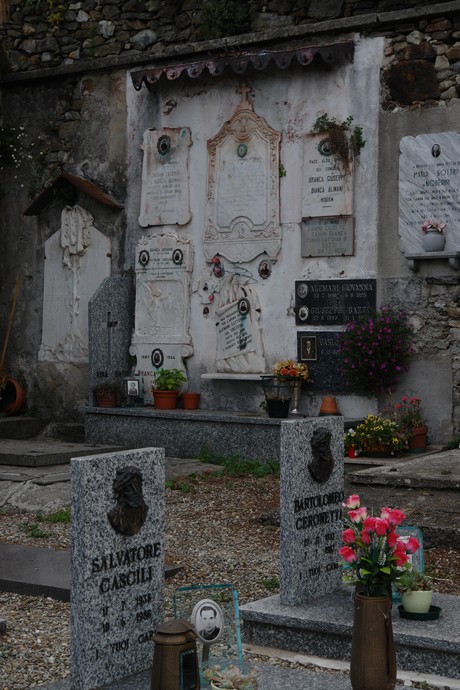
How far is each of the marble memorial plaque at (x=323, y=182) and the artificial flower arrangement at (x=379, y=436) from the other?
7.13 feet

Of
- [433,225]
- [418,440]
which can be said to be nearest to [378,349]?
[418,440]

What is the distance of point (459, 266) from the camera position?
10531 mm

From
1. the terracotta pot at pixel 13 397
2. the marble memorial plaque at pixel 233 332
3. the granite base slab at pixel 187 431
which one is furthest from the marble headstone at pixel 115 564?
the terracotta pot at pixel 13 397

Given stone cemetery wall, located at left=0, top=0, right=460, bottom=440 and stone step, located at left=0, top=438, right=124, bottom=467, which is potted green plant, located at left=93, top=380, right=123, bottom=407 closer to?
stone cemetery wall, located at left=0, top=0, right=460, bottom=440

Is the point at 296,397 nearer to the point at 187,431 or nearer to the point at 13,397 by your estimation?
the point at 187,431

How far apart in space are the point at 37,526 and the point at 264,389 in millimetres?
3477

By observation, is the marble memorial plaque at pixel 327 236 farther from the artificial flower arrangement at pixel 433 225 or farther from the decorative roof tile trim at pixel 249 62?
the decorative roof tile trim at pixel 249 62

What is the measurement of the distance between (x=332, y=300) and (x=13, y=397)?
428cm

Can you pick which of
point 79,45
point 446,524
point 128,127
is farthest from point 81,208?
point 446,524

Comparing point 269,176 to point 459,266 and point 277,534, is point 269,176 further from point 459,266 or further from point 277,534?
point 277,534

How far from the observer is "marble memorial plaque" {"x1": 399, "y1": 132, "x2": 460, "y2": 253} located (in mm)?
10586

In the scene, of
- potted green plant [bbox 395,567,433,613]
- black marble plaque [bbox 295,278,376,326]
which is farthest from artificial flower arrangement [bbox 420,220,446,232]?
potted green plant [bbox 395,567,433,613]

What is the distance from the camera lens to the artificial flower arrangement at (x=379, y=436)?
33.1ft

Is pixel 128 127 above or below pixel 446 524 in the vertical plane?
above
